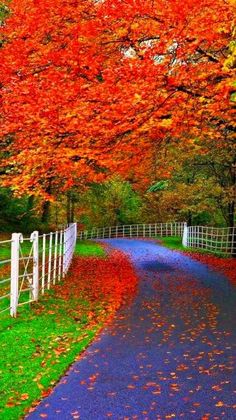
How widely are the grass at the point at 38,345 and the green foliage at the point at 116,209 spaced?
44210 millimetres

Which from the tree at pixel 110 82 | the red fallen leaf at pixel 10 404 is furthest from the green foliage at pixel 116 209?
the red fallen leaf at pixel 10 404

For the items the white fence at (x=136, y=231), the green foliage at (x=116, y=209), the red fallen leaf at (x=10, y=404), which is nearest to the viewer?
the red fallen leaf at (x=10, y=404)

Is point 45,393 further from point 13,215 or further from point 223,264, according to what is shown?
point 13,215

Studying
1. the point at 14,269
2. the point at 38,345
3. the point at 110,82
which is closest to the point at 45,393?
the point at 38,345

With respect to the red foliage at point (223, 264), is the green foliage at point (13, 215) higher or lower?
higher

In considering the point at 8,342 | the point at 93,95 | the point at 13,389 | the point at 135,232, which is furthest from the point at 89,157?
the point at 135,232

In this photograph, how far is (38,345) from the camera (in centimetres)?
870

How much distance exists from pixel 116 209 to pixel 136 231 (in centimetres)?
359

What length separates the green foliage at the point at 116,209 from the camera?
57.5m

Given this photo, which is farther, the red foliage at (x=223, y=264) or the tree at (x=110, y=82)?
the red foliage at (x=223, y=264)

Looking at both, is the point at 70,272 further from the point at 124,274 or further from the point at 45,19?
the point at 45,19

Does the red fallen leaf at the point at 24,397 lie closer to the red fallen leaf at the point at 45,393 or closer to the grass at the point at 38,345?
the grass at the point at 38,345

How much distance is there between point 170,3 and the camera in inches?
562

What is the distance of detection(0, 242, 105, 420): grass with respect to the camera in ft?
20.8
